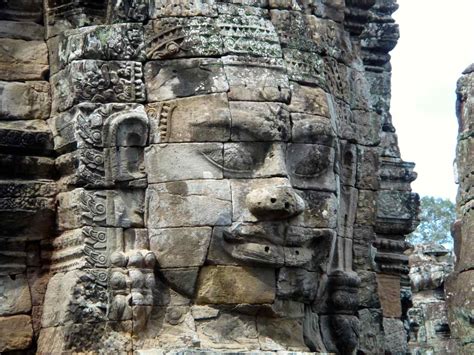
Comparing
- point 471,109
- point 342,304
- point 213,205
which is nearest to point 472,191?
point 471,109

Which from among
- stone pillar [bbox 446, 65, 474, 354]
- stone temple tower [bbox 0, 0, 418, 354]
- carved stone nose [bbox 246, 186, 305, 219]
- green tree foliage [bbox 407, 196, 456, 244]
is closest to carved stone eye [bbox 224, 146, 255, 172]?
stone temple tower [bbox 0, 0, 418, 354]

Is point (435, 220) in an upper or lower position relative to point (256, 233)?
upper

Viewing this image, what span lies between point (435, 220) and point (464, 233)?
38396mm

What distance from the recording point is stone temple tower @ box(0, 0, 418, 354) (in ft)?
44.1

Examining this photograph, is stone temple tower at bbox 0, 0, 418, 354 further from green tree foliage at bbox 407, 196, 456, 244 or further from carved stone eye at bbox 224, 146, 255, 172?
green tree foliage at bbox 407, 196, 456, 244

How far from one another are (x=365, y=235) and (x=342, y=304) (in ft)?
3.45

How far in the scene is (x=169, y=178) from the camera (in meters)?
13.6

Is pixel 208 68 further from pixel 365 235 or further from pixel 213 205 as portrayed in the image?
pixel 365 235

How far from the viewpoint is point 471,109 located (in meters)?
16.5

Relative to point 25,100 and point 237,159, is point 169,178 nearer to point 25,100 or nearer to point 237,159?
point 237,159

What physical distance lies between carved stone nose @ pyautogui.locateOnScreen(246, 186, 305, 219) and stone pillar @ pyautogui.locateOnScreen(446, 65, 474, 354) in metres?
2.94

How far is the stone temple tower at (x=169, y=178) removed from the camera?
1343 cm

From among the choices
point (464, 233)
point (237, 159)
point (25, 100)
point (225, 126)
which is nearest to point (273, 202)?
point (237, 159)

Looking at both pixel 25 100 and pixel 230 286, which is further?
pixel 25 100
